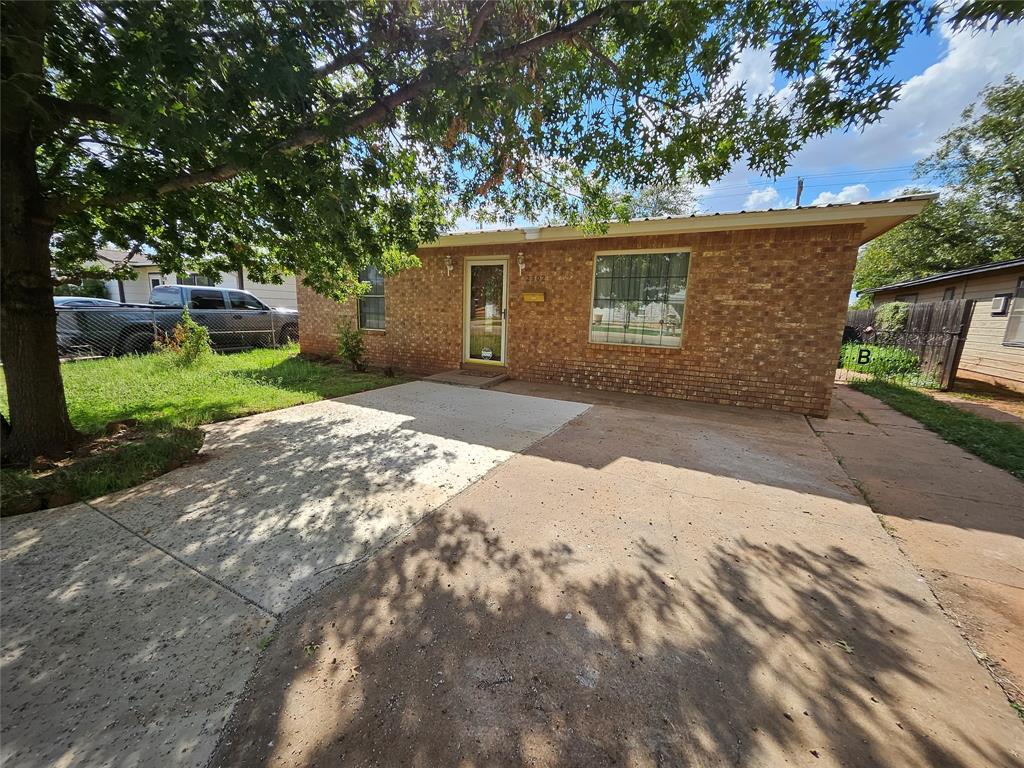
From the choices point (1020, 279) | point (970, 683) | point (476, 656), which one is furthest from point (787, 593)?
point (1020, 279)

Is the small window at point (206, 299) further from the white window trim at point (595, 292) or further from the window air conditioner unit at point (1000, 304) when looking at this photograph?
the window air conditioner unit at point (1000, 304)

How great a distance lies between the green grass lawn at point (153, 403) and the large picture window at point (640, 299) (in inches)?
161

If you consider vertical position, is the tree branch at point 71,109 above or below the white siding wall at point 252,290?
above

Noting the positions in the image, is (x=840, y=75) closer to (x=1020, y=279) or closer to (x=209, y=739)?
(x=209, y=739)

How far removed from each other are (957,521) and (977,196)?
2469cm

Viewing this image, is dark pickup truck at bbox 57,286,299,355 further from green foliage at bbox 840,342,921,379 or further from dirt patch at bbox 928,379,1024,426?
green foliage at bbox 840,342,921,379

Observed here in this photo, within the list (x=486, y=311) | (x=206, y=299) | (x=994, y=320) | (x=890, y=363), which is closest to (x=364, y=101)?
(x=486, y=311)

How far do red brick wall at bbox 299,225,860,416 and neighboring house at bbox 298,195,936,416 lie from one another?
0.7 inches

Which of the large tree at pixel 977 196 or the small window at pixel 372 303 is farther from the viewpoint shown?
the large tree at pixel 977 196

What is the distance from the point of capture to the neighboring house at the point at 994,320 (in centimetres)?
888

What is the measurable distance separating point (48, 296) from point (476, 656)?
451 cm

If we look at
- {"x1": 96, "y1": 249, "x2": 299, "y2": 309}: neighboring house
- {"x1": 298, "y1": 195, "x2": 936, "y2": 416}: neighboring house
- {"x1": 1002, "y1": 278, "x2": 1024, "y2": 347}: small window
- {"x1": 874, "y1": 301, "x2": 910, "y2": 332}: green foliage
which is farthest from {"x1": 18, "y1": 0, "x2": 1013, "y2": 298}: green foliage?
{"x1": 96, "y1": 249, "x2": 299, "y2": 309}: neighboring house

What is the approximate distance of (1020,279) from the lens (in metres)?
8.93

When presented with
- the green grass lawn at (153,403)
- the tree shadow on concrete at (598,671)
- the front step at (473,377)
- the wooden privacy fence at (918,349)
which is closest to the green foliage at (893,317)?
the wooden privacy fence at (918,349)
